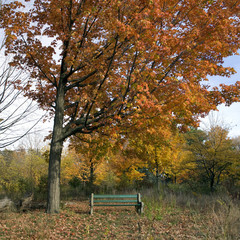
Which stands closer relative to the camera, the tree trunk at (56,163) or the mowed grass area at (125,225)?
the mowed grass area at (125,225)

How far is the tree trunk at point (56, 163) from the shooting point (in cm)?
784

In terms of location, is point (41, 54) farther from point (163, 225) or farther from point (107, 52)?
point (163, 225)

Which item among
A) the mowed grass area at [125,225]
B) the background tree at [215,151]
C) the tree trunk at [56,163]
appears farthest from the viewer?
the background tree at [215,151]

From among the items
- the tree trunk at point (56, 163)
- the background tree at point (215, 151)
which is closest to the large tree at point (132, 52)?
the tree trunk at point (56, 163)

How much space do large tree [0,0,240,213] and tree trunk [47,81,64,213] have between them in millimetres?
35

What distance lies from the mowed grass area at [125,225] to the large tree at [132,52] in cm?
140

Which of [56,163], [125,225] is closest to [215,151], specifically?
[125,225]

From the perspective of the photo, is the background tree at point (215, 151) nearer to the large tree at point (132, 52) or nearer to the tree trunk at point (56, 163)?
the large tree at point (132, 52)

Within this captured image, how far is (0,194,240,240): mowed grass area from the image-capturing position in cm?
509

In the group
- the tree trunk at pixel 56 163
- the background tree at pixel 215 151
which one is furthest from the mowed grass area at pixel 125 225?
the background tree at pixel 215 151

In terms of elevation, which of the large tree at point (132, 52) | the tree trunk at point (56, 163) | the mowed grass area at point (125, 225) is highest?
the large tree at point (132, 52)

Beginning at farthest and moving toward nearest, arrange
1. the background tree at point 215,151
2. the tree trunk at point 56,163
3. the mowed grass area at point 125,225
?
the background tree at point 215,151, the tree trunk at point 56,163, the mowed grass area at point 125,225

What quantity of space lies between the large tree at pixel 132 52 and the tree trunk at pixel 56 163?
35 millimetres

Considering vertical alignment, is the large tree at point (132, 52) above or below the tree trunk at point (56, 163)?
above
